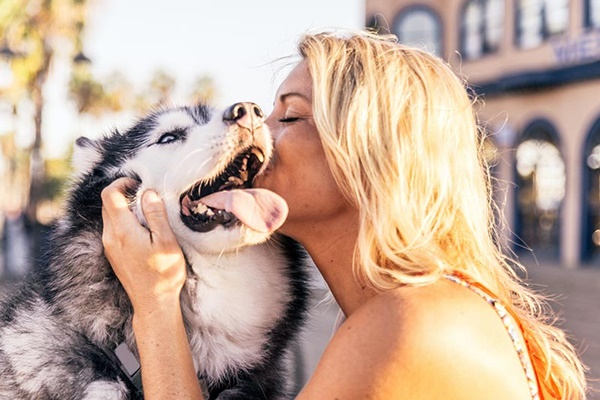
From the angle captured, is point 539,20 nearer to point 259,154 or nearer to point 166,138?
point 166,138

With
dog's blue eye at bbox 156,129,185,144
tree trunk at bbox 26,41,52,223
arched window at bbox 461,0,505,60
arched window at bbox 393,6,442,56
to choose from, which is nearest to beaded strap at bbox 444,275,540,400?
dog's blue eye at bbox 156,129,185,144

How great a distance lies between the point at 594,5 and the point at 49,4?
1380cm

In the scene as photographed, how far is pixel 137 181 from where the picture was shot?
2.43 meters

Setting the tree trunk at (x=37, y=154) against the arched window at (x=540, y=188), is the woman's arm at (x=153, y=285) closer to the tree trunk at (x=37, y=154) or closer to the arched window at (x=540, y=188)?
the tree trunk at (x=37, y=154)

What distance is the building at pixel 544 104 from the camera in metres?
19.8

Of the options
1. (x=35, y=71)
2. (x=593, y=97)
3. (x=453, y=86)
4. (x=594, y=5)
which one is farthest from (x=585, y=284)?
(x=453, y=86)

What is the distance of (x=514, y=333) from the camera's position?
76.0 inches

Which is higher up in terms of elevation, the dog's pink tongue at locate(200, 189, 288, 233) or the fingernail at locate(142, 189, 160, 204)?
the fingernail at locate(142, 189, 160, 204)

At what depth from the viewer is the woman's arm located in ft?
6.66

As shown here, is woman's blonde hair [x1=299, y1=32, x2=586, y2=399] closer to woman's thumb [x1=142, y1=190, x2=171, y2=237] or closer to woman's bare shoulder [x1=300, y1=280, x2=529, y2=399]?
woman's bare shoulder [x1=300, y1=280, x2=529, y2=399]

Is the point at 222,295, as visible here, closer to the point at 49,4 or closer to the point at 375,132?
the point at 375,132

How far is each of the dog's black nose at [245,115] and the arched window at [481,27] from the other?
21860 millimetres

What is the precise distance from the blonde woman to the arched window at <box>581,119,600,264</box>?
18622mm

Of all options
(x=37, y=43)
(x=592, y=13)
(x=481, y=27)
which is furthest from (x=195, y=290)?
(x=481, y=27)
